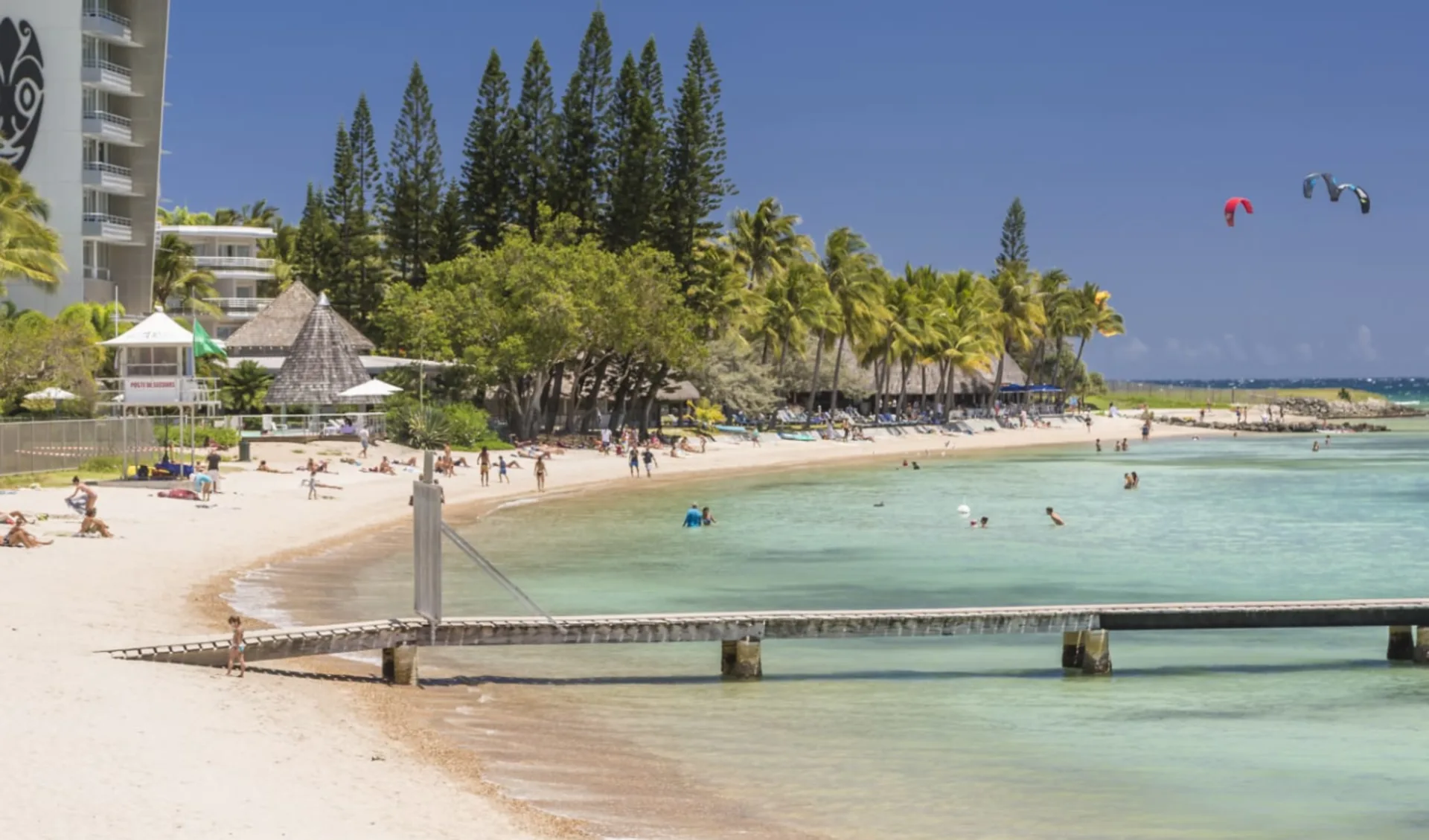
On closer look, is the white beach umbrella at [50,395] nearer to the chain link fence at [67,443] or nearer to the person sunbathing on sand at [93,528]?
the chain link fence at [67,443]

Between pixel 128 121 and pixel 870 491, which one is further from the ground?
pixel 128 121

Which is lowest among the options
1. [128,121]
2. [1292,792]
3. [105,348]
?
[1292,792]

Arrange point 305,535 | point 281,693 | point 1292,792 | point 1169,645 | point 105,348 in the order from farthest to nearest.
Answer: point 105,348 → point 305,535 → point 1169,645 → point 281,693 → point 1292,792

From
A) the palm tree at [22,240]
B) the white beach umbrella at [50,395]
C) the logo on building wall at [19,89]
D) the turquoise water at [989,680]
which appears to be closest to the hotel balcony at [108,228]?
the logo on building wall at [19,89]

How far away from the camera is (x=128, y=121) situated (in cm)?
4791

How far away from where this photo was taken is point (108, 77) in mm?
46188

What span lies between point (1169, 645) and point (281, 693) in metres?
10.1

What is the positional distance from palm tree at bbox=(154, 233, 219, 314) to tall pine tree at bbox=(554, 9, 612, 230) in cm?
1533

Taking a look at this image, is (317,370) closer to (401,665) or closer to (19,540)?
(19,540)

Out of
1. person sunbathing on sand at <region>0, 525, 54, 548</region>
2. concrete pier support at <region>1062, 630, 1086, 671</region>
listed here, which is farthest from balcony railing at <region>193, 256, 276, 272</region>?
concrete pier support at <region>1062, 630, 1086, 671</region>

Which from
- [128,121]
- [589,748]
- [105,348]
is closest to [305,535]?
[589,748]

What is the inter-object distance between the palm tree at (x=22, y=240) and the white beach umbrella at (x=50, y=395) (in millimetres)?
2893

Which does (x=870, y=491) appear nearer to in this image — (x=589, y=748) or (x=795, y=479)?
(x=795, y=479)

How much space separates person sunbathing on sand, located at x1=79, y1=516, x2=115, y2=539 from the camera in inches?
782
